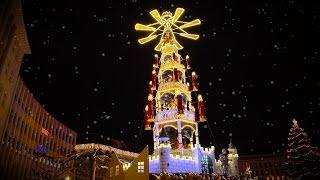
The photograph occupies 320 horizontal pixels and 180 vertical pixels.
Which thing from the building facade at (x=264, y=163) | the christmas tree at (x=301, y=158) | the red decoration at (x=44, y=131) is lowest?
the christmas tree at (x=301, y=158)

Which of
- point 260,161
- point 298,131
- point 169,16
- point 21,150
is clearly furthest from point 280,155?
point 21,150

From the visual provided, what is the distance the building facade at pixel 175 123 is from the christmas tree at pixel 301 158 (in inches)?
252

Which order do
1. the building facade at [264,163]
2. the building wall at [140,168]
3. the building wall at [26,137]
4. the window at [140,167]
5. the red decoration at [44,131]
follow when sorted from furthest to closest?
the building facade at [264,163] → the red decoration at [44,131] → the building wall at [26,137] → the window at [140,167] → the building wall at [140,168]

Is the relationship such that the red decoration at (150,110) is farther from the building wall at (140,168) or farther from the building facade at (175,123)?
the building wall at (140,168)

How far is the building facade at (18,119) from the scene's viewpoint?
33.7 metres

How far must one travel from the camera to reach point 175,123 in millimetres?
33688

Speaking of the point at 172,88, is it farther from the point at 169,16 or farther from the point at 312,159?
the point at 312,159

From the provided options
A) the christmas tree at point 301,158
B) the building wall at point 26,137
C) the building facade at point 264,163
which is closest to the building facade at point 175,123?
the christmas tree at point 301,158

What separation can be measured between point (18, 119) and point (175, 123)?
23.9 meters

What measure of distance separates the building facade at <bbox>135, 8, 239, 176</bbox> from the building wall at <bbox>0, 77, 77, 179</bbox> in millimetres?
14456

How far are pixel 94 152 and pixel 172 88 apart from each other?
18.8 meters

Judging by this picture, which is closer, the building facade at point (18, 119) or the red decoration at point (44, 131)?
the building facade at point (18, 119)

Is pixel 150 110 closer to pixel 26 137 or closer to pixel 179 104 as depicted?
pixel 179 104

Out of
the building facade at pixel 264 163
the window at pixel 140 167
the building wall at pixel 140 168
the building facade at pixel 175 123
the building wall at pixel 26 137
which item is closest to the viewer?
the building wall at pixel 140 168
